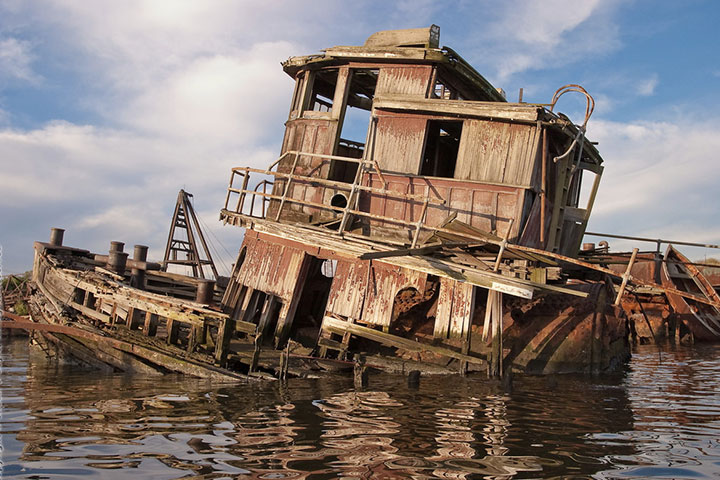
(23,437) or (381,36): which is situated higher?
(381,36)

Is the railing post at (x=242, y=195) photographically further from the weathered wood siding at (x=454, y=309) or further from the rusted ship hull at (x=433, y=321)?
the weathered wood siding at (x=454, y=309)

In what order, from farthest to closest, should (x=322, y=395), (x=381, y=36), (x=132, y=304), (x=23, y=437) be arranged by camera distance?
1. (x=381, y=36)
2. (x=132, y=304)
3. (x=322, y=395)
4. (x=23, y=437)

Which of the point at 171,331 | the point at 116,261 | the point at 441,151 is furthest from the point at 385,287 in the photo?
the point at 116,261

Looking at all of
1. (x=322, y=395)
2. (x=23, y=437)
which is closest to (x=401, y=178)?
(x=322, y=395)

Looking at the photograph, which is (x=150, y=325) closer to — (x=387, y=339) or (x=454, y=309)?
(x=387, y=339)

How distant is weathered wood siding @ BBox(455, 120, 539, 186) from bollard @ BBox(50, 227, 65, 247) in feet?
43.6

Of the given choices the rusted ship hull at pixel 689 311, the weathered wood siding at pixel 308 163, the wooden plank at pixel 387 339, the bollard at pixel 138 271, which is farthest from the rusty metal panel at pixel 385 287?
the rusted ship hull at pixel 689 311

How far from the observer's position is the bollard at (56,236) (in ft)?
60.6

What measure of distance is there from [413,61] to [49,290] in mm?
12419

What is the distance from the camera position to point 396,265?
1319 cm

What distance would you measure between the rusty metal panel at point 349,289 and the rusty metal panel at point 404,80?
5075 millimetres

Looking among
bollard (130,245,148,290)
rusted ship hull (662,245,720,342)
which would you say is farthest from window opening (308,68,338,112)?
rusted ship hull (662,245,720,342)

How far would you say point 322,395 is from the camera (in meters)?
10.2

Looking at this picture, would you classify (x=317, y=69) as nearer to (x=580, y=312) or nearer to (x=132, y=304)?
(x=132, y=304)
